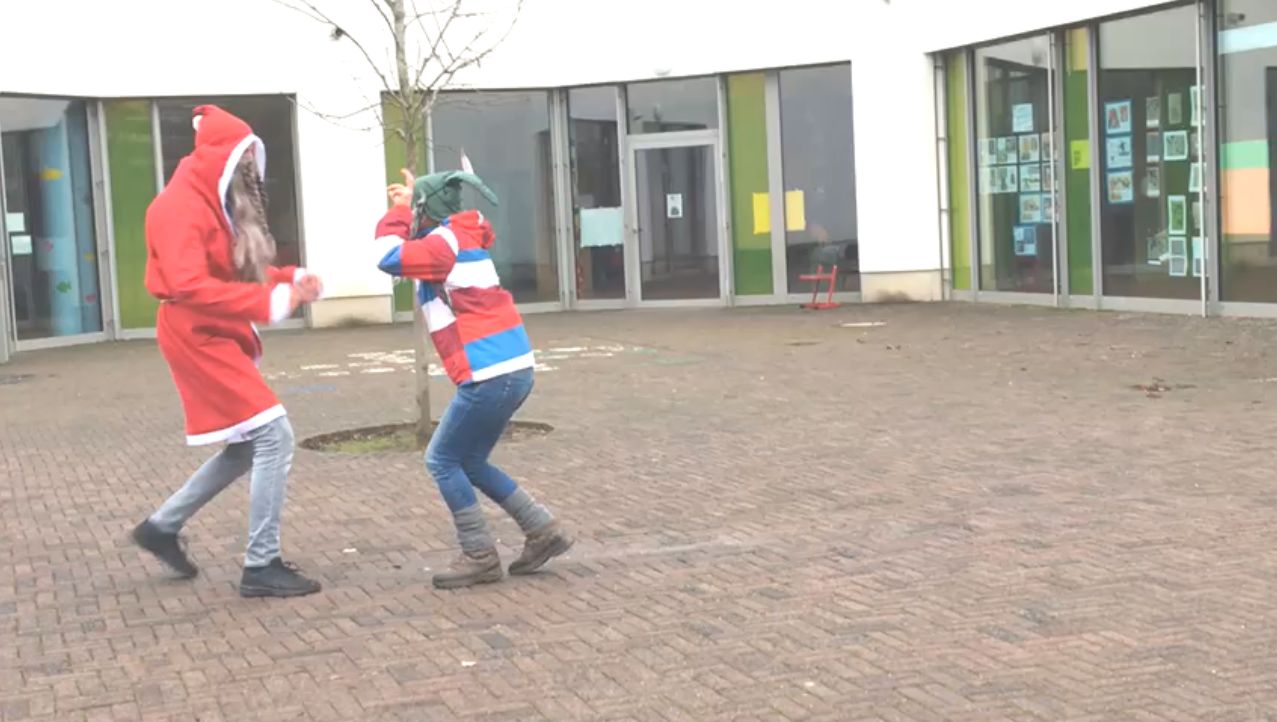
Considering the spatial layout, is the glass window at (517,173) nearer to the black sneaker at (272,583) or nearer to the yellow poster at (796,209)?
the yellow poster at (796,209)

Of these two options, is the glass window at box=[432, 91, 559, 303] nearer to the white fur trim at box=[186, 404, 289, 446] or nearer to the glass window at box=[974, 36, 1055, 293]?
the glass window at box=[974, 36, 1055, 293]

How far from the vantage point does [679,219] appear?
69.9ft

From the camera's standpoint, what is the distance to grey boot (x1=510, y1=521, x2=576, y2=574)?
602cm

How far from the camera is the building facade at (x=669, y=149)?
58.1ft

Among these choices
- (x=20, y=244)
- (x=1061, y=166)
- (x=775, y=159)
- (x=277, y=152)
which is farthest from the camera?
(x=775, y=159)

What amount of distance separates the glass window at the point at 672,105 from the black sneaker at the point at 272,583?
15.9 meters

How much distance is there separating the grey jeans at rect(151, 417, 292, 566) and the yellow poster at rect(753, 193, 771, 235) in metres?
15.3

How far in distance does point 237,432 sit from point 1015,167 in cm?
1485

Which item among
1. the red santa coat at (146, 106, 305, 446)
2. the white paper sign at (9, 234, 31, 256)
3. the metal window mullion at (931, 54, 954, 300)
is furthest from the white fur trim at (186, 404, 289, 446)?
the metal window mullion at (931, 54, 954, 300)

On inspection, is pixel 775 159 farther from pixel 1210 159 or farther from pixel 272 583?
pixel 272 583

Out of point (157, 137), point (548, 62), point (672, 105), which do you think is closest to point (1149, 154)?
point (672, 105)

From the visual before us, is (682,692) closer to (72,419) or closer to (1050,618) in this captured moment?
(1050,618)

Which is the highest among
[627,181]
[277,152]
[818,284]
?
[277,152]

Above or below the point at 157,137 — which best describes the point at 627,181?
below
